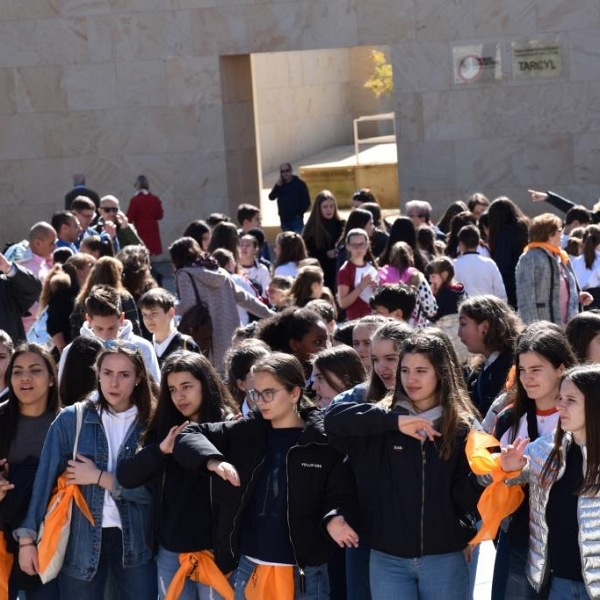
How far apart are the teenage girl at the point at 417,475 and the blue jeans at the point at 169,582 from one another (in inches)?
34.3

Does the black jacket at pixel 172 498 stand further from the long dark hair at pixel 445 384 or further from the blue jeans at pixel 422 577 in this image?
the long dark hair at pixel 445 384

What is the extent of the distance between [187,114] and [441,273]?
1115cm

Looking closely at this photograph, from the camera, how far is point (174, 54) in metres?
20.5

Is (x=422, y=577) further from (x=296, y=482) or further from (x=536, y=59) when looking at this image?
(x=536, y=59)

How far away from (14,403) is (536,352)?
2708 millimetres

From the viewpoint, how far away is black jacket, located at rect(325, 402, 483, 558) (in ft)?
17.8

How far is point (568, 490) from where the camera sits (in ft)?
17.0

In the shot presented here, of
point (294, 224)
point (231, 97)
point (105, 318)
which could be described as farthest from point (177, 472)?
point (231, 97)

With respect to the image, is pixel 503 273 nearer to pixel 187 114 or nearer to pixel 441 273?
pixel 441 273

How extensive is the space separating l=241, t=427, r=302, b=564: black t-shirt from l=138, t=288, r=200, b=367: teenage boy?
2.77 meters

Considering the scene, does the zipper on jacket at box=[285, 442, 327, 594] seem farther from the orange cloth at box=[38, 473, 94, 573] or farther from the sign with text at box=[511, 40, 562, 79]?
the sign with text at box=[511, 40, 562, 79]

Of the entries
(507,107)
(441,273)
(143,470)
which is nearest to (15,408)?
(143,470)

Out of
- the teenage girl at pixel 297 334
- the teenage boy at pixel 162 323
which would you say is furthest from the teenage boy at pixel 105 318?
the teenage girl at pixel 297 334

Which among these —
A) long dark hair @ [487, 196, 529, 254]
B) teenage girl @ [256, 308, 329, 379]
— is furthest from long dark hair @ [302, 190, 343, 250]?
teenage girl @ [256, 308, 329, 379]
